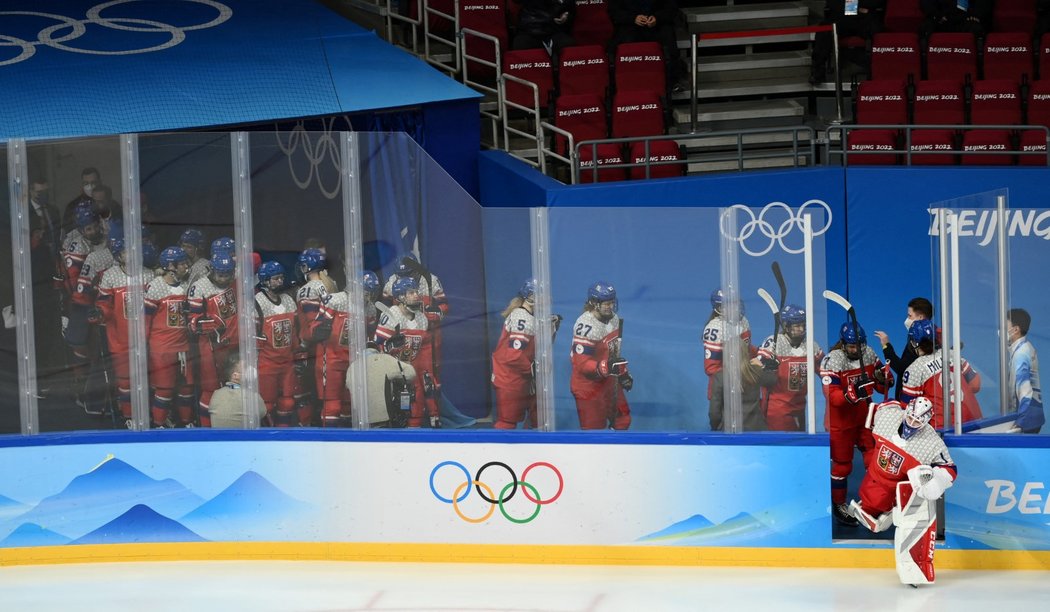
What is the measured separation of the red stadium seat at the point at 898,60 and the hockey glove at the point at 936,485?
589 centimetres

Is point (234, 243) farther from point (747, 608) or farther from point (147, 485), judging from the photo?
point (747, 608)

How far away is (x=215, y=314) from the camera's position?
7543mm

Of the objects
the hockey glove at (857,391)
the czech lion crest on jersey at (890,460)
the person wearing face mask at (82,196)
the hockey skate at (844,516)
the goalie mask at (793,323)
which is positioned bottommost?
the hockey skate at (844,516)

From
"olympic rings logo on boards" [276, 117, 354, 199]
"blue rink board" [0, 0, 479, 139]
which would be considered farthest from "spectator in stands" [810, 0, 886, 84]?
"olympic rings logo on boards" [276, 117, 354, 199]

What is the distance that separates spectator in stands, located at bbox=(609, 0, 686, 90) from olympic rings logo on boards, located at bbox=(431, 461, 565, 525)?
223 inches

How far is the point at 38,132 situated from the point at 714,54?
6275 mm

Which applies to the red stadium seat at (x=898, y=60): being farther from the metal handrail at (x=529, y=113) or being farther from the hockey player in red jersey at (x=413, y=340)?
the hockey player in red jersey at (x=413, y=340)

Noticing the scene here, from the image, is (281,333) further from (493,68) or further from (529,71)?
(493,68)

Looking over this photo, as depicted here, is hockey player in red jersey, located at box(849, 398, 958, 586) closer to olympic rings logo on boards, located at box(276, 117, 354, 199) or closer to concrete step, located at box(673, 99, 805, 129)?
olympic rings logo on boards, located at box(276, 117, 354, 199)

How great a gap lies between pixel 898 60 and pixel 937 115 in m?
0.76

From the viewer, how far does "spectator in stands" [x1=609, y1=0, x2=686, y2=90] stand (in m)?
12.2

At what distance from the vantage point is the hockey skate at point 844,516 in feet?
23.8

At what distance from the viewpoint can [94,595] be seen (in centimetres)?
699

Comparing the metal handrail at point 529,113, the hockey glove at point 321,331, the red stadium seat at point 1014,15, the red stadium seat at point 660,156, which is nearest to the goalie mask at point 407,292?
the hockey glove at point 321,331
